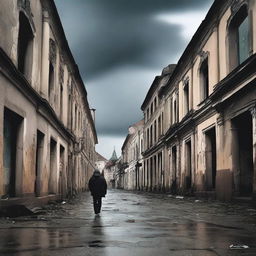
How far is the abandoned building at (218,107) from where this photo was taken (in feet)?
47.2

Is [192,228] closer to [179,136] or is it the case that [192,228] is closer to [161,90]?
[179,136]

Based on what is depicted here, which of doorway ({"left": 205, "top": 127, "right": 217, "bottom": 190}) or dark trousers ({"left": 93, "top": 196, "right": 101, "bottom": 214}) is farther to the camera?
doorway ({"left": 205, "top": 127, "right": 217, "bottom": 190})

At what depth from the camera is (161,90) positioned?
33406 millimetres

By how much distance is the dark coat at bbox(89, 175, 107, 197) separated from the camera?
37.6 feet

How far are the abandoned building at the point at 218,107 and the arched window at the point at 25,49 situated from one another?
21.6 feet

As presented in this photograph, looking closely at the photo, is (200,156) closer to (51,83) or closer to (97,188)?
(51,83)

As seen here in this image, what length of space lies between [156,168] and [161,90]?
7351mm

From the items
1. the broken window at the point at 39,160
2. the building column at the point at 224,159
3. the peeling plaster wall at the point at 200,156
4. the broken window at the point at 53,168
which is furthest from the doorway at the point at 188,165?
the broken window at the point at 39,160

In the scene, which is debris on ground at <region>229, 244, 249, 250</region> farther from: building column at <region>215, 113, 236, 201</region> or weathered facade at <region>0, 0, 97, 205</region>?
building column at <region>215, 113, 236, 201</region>

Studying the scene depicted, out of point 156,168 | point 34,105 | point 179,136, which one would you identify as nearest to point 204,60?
point 179,136

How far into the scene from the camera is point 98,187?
11.6 m

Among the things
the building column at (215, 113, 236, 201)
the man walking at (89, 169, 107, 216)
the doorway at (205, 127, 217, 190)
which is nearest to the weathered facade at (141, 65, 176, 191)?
the doorway at (205, 127, 217, 190)

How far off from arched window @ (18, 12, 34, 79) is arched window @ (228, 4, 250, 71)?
724 centimetres

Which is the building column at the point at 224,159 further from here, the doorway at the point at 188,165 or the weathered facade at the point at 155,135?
the weathered facade at the point at 155,135
